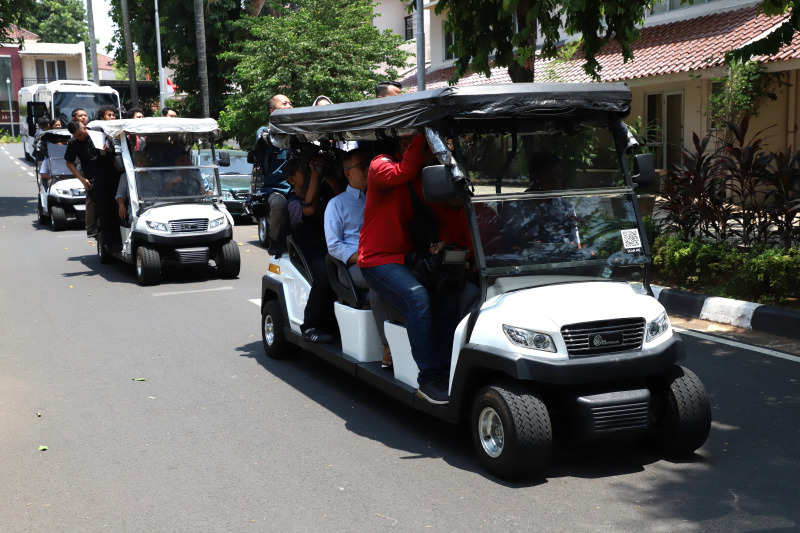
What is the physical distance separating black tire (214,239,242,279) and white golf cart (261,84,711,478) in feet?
21.7

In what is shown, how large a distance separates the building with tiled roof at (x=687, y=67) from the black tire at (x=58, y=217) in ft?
29.4

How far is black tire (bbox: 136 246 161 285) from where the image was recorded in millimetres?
11531

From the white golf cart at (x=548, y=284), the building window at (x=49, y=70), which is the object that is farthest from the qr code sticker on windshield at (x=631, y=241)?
the building window at (x=49, y=70)

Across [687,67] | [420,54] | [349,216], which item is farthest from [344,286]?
[420,54]

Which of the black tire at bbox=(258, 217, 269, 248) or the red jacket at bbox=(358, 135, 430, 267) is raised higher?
the red jacket at bbox=(358, 135, 430, 267)

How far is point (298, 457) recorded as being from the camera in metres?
5.30

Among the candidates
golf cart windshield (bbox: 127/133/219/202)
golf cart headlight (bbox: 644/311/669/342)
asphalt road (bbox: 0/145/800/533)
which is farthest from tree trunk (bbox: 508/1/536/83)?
golf cart headlight (bbox: 644/311/669/342)

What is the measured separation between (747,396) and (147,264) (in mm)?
7816

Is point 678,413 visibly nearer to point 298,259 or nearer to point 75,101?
point 298,259

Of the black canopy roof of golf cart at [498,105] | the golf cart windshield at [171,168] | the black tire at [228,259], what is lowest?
the black tire at [228,259]

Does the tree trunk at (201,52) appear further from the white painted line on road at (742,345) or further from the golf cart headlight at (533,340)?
the golf cart headlight at (533,340)

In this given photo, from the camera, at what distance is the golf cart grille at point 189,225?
11.7m

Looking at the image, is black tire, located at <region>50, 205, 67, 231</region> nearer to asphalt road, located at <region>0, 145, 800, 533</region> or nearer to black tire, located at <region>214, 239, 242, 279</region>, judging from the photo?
black tire, located at <region>214, 239, 242, 279</region>

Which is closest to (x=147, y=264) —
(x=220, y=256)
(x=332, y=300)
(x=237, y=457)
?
(x=220, y=256)
